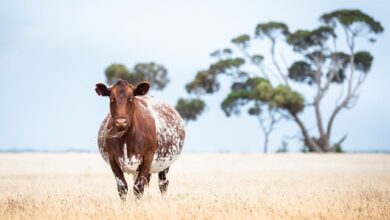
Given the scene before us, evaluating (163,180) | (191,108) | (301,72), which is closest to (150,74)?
(191,108)

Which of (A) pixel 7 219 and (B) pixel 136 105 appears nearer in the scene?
(A) pixel 7 219

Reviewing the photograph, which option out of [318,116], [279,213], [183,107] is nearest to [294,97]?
[318,116]

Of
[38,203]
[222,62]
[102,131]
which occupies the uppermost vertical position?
[222,62]

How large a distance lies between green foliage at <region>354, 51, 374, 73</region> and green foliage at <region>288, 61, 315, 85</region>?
452cm

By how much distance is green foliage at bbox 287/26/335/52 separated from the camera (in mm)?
62594

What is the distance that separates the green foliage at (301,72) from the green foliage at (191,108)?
450 inches

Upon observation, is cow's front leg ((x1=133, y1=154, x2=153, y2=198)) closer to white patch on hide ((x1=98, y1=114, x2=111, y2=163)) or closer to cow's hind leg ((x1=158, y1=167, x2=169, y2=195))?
white patch on hide ((x1=98, y1=114, x2=111, y2=163))

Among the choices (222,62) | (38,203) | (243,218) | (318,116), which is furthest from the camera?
(222,62)

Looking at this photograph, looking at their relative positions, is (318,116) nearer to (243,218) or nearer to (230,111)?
(230,111)

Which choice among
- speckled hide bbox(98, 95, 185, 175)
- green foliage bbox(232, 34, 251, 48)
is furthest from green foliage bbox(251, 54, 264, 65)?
speckled hide bbox(98, 95, 185, 175)

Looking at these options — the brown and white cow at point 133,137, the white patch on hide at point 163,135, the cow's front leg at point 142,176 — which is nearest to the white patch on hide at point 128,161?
the brown and white cow at point 133,137

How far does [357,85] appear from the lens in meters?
A: 60.8

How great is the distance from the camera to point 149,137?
1249 cm

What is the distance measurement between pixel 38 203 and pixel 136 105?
2633 millimetres
